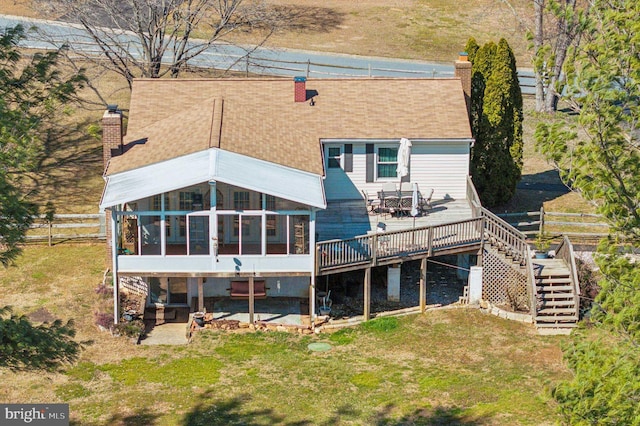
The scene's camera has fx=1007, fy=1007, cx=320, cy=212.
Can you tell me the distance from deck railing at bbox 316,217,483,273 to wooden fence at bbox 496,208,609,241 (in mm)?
4569

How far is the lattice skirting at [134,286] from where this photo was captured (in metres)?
31.2

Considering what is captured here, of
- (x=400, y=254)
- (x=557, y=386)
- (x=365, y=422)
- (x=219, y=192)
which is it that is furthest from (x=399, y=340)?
(x=557, y=386)

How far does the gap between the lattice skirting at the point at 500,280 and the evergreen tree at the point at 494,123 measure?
6989mm

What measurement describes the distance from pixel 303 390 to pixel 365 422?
233 cm

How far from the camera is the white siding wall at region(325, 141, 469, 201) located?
33906 millimetres

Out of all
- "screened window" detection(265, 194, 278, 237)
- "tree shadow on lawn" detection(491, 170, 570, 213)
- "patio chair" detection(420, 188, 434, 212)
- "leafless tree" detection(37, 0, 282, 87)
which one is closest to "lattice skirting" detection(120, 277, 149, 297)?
"screened window" detection(265, 194, 278, 237)

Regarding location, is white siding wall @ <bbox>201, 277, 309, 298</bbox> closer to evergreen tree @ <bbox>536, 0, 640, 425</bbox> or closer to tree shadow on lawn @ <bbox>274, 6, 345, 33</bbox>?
evergreen tree @ <bbox>536, 0, 640, 425</bbox>

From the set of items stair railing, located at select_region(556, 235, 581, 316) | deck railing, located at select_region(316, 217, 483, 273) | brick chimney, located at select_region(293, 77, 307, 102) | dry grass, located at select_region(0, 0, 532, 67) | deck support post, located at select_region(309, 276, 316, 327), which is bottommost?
deck support post, located at select_region(309, 276, 316, 327)

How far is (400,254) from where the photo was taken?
30.3 metres

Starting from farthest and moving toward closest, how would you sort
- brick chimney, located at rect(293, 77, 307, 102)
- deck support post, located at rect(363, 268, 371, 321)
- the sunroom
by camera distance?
brick chimney, located at rect(293, 77, 307, 102) → deck support post, located at rect(363, 268, 371, 321) → the sunroom

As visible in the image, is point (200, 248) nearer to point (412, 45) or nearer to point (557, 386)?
point (557, 386)

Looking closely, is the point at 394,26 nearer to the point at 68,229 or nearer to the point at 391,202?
the point at 68,229

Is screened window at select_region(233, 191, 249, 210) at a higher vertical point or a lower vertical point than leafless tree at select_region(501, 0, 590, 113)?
lower

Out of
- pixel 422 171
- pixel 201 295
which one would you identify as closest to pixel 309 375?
pixel 201 295
